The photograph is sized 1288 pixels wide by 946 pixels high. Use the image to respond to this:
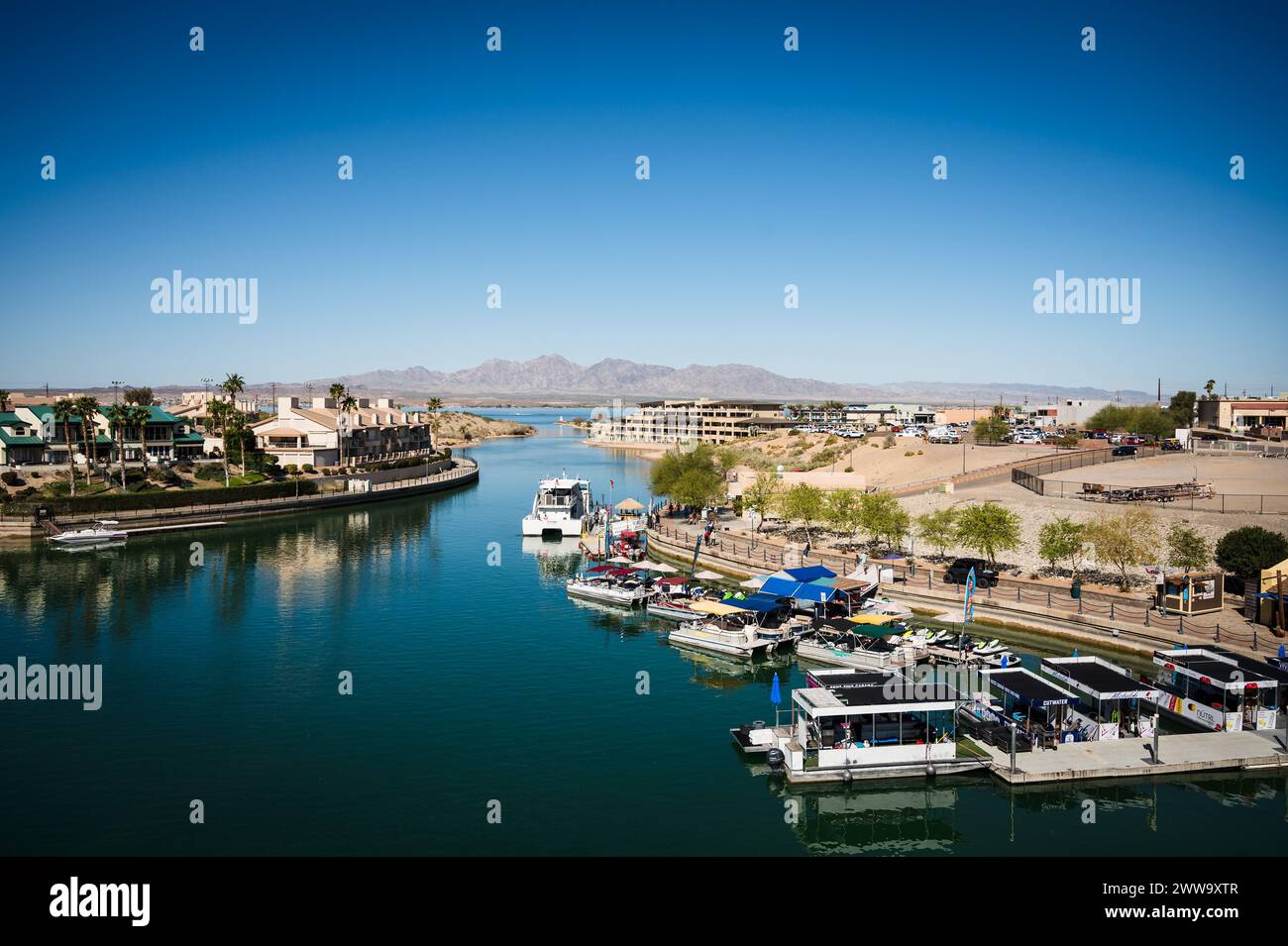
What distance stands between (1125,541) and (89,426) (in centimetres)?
9171

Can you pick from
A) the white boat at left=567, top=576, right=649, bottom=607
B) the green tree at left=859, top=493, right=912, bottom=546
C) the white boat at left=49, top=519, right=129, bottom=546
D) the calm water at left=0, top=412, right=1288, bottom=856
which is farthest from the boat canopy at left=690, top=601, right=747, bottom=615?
the white boat at left=49, top=519, right=129, bottom=546

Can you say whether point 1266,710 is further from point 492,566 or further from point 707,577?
point 492,566

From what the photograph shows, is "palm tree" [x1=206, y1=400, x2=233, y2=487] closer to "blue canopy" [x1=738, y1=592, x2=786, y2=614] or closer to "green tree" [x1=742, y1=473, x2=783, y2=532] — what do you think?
"green tree" [x1=742, y1=473, x2=783, y2=532]

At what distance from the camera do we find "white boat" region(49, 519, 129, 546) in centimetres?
6653

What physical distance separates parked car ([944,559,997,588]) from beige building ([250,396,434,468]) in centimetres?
8162

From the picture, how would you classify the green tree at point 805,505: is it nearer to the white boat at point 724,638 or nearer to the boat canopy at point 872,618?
the boat canopy at point 872,618

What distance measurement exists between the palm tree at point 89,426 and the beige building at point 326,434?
53.8 feet

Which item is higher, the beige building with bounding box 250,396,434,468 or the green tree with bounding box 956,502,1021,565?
the beige building with bounding box 250,396,434,468

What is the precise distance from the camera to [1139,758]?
85.8 ft

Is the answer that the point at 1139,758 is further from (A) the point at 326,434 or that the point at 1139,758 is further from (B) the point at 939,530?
(A) the point at 326,434

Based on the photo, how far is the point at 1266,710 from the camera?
2805 centimetres
